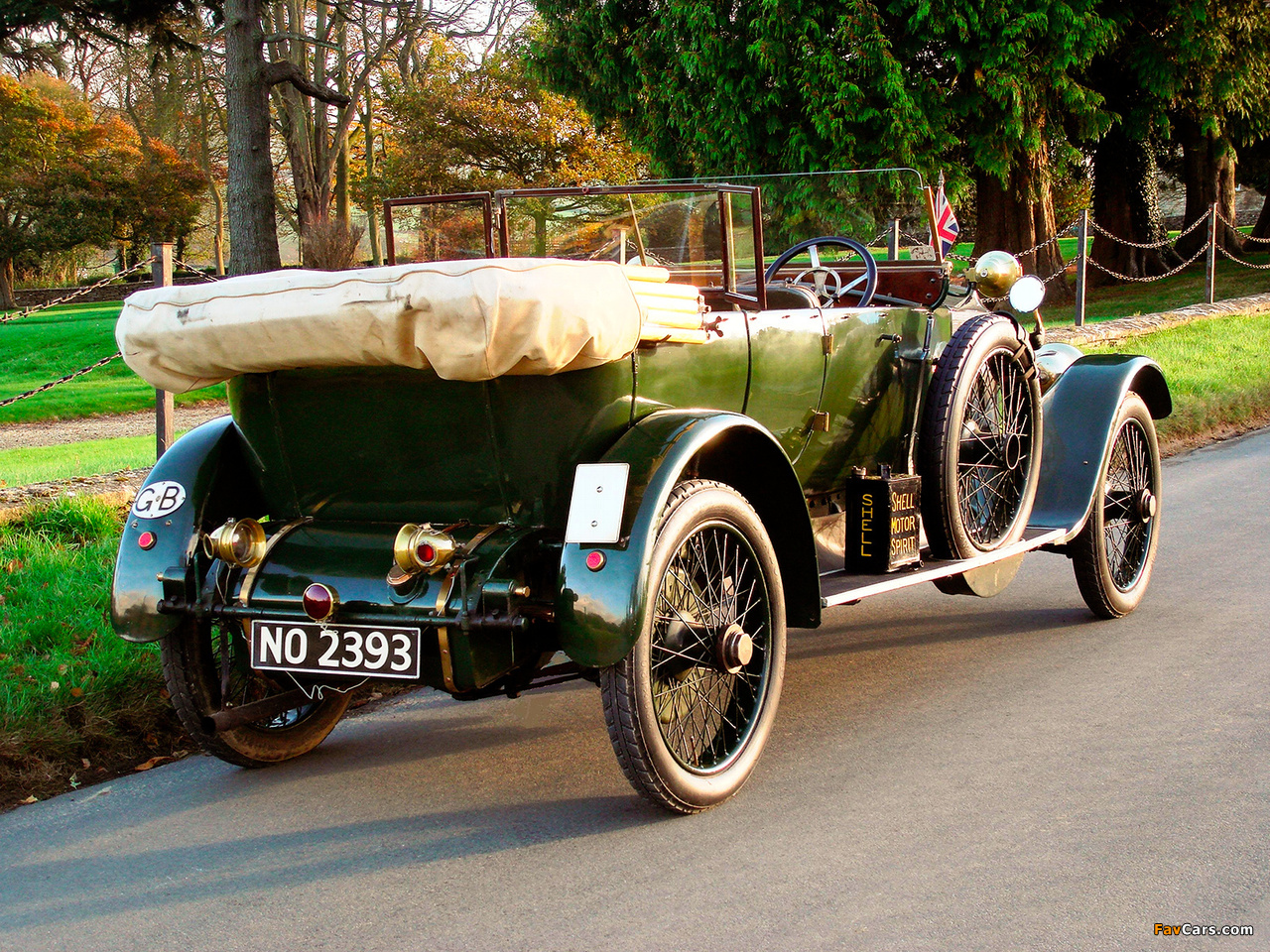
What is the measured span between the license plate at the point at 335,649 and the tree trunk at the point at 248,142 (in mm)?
11565

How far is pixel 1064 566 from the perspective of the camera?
20.5 feet

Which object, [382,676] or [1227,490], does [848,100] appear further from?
[382,676]

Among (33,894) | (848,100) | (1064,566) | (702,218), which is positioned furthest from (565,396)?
(848,100)

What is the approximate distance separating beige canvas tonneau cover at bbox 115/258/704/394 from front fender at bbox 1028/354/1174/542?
230 centimetres

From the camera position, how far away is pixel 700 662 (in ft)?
11.3

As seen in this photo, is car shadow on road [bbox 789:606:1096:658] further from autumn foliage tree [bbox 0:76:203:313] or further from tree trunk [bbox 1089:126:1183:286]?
autumn foliage tree [bbox 0:76:203:313]

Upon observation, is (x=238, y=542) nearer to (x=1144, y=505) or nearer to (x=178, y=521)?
(x=178, y=521)

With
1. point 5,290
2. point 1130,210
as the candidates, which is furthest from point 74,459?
point 5,290

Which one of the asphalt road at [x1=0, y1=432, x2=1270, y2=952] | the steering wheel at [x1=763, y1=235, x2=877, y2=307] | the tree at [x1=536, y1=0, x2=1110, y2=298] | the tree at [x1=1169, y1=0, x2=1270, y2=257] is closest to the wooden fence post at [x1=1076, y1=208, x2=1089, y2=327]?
the tree at [x1=536, y1=0, x2=1110, y2=298]

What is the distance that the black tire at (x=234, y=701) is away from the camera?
3.58 metres

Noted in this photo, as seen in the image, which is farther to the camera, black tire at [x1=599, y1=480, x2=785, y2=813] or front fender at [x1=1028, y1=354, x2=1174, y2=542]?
front fender at [x1=1028, y1=354, x2=1174, y2=542]

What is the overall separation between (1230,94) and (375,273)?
2003cm

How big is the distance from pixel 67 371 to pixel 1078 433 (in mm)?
19187

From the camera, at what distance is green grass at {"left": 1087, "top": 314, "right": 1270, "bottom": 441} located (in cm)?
988
